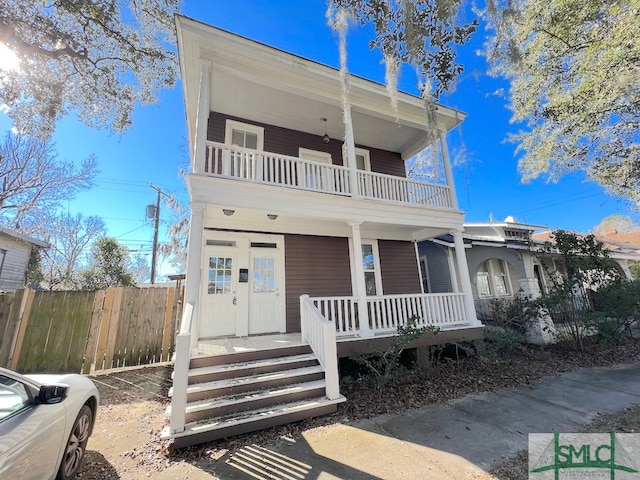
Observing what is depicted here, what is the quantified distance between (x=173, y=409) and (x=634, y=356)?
11148mm

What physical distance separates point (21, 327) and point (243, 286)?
14.7 feet

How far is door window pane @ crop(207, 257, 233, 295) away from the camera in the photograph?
6.50 m

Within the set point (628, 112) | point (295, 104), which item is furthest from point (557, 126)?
point (295, 104)

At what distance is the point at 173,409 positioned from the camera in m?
3.31

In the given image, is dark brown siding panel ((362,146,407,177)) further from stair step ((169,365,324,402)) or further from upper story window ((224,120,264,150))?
stair step ((169,365,324,402))

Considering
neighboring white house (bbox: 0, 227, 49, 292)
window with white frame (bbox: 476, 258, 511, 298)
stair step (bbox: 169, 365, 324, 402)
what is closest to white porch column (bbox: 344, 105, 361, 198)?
stair step (bbox: 169, 365, 324, 402)

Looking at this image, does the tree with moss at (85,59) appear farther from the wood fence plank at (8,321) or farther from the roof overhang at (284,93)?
the wood fence plank at (8,321)

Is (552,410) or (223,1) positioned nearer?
(552,410)

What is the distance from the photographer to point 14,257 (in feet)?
35.4

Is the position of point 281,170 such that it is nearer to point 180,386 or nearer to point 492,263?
point 180,386

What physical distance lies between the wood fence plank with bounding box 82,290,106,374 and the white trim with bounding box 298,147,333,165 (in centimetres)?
613

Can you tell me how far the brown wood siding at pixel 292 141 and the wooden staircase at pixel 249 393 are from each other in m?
5.37

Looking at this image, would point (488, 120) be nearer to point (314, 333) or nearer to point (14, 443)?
point (314, 333)

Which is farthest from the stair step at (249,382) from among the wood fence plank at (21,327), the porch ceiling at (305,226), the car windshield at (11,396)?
the wood fence plank at (21,327)
